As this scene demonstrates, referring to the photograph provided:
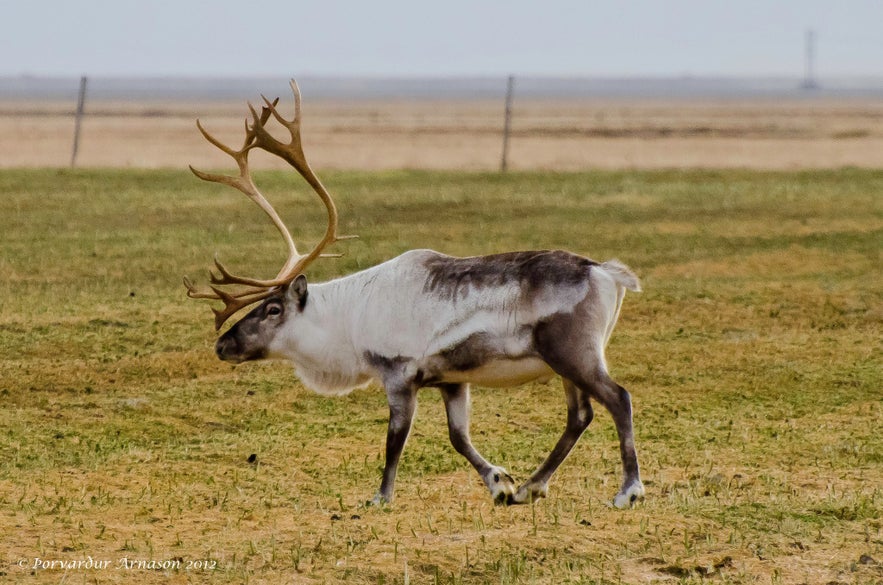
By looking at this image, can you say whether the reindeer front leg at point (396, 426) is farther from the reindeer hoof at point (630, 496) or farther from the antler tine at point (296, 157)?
the antler tine at point (296, 157)

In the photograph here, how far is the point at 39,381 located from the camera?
11.5 meters

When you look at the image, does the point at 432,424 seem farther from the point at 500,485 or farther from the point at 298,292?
the point at 500,485

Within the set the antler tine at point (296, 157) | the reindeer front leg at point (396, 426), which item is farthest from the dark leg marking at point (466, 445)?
A: the antler tine at point (296, 157)

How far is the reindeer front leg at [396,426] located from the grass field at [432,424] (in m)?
0.18

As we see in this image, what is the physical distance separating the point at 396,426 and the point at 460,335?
0.67m

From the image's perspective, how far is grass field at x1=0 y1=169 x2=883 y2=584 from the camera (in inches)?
272

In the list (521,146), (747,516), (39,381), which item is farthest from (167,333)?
(521,146)

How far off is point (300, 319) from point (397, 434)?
1.12m

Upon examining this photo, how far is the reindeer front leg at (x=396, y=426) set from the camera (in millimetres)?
8406

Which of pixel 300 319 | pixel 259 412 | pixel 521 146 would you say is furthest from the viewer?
pixel 521 146

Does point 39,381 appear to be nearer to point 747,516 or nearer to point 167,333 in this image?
point 167,333

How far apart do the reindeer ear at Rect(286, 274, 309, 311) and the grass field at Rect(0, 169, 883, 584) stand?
3.58 ft

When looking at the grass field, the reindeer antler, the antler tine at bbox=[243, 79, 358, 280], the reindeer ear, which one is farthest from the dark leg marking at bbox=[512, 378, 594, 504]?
the antler tine at bbox=[243, 79, 358, 280]

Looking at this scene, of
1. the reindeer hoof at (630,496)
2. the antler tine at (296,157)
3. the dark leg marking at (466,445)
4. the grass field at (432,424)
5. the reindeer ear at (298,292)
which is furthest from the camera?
the antler tine at (296,157)
